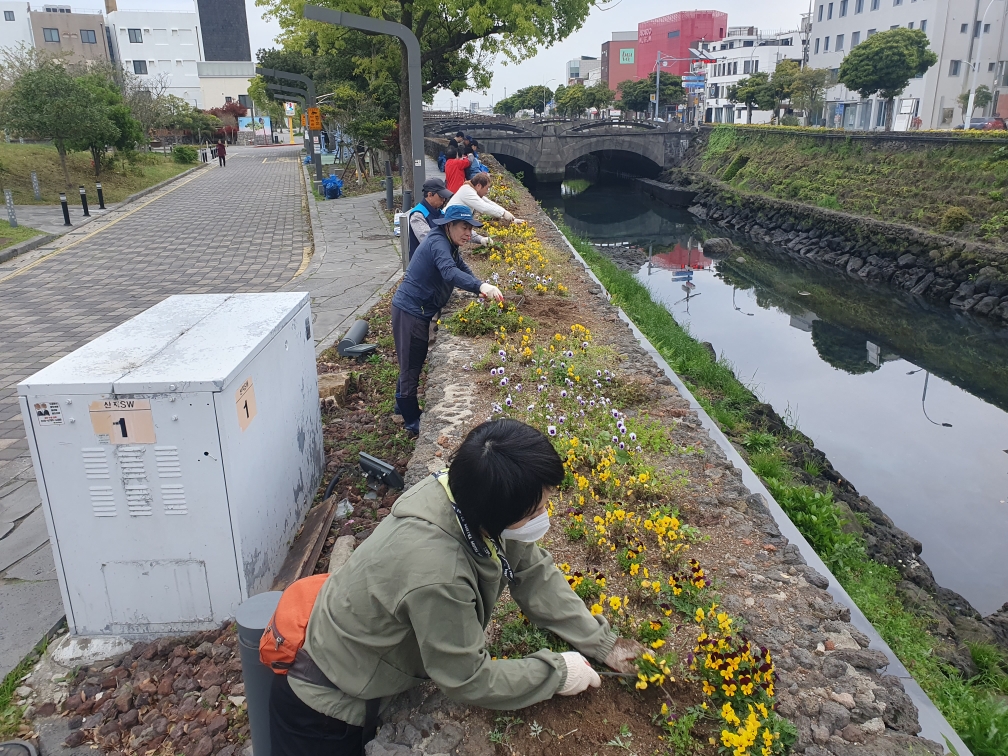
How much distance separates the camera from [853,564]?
201 inches

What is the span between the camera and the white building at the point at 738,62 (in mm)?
58406

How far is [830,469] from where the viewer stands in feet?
24.8

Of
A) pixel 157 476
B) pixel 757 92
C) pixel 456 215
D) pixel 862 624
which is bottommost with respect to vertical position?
pixel 862 624

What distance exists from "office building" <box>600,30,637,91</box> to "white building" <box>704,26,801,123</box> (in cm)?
1666

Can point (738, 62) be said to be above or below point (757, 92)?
above

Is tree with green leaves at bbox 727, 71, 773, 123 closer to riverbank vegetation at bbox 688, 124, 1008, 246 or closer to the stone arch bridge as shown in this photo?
the stone arch bridge

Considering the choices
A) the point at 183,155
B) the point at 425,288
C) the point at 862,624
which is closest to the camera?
the point at 862,624

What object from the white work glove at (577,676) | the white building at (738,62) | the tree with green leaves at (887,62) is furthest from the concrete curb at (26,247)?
the white building at (738,62)

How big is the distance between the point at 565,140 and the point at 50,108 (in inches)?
948

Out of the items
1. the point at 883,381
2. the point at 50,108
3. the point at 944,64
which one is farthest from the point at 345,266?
the point at 944,64

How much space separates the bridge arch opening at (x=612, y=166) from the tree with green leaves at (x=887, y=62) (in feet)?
34.5

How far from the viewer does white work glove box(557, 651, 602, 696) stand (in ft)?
7.51

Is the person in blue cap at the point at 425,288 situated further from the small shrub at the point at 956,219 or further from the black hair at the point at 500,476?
the small shrub at the point at 956,219

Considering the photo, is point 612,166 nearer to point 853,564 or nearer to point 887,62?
point 887,62
